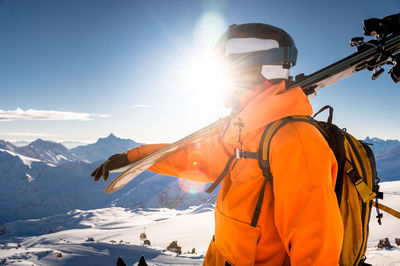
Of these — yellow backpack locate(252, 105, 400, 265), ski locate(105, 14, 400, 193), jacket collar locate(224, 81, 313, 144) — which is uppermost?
ski locate(105, 14, 400, 193)

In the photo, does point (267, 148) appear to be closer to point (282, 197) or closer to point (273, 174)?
point (273, 174)

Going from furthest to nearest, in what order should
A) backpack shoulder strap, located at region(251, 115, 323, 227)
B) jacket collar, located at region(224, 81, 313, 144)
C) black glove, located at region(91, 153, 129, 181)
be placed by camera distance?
black glove, located at region(91, 153, 129, 181) → jacket collar, located at region(224, 81, 313, 144) → backpack shoulder strap, located at region(251, 115, 323, 227)

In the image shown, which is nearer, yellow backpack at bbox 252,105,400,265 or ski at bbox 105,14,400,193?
yellow backpack at bbox 252,105,400,265

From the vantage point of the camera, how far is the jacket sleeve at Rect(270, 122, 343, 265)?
48.2 inches

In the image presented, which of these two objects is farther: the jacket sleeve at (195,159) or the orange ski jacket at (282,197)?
the jacket sleeve at (195,159)

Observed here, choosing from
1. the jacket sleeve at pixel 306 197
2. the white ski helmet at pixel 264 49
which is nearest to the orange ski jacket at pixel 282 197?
the jacket sleeve at pixel 306 197

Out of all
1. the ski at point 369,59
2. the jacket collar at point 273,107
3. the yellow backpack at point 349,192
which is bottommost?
the yellow backpack at point 349,192

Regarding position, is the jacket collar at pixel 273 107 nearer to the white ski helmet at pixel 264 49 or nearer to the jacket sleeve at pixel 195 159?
the white ski helmet at pixel 264 49

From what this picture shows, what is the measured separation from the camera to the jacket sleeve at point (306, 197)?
4.01ft

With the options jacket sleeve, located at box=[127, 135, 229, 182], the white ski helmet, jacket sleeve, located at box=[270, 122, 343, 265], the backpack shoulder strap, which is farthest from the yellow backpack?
jacket sleeve, located at box=[127, 135, 229, 182]

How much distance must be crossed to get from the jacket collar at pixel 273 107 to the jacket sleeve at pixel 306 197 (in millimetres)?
184

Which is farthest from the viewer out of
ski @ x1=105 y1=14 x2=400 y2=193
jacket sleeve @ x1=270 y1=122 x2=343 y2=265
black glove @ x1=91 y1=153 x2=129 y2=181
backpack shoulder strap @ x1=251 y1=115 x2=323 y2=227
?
black glove @ x1=91 y1=153 x2=129 y2=181

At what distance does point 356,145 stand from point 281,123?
83 centimetres

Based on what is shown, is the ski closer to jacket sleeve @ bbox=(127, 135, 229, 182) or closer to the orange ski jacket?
the orange ski jacket
